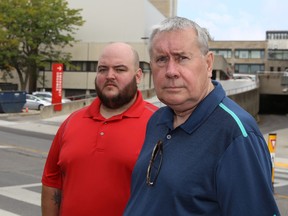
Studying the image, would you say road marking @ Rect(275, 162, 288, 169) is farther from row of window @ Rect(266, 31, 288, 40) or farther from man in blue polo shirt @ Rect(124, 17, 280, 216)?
row of window @ Rect(266, 31, 288, 40)

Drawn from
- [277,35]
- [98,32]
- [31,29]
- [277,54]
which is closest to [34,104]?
[31,29]

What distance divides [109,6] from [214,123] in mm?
47562

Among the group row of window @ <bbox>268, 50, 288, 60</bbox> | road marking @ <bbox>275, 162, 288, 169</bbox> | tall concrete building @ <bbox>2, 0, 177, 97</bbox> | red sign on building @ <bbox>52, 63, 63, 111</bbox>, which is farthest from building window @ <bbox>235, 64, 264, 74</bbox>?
road marking @ <bbox>275, 162, 288, 169</bbox>

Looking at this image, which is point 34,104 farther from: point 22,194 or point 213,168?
point 213,168

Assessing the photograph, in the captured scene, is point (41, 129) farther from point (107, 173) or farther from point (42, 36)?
point (42, 36)

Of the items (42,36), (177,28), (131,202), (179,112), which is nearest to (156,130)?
(179,112)

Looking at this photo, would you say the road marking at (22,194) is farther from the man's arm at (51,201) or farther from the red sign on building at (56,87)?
the red sign on building at (56,87)

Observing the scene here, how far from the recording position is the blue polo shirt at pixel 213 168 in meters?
1.71

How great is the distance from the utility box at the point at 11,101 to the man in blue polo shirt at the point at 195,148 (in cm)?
2747

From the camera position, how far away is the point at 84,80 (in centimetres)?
4872

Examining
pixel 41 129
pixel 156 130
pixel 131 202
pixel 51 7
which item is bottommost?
pixel 41 129

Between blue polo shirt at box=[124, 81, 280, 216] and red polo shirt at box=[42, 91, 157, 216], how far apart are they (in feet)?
2.50

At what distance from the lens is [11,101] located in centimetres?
2900

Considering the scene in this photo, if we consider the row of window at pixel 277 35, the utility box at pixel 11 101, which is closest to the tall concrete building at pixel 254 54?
the row of window at pixel 277 35
